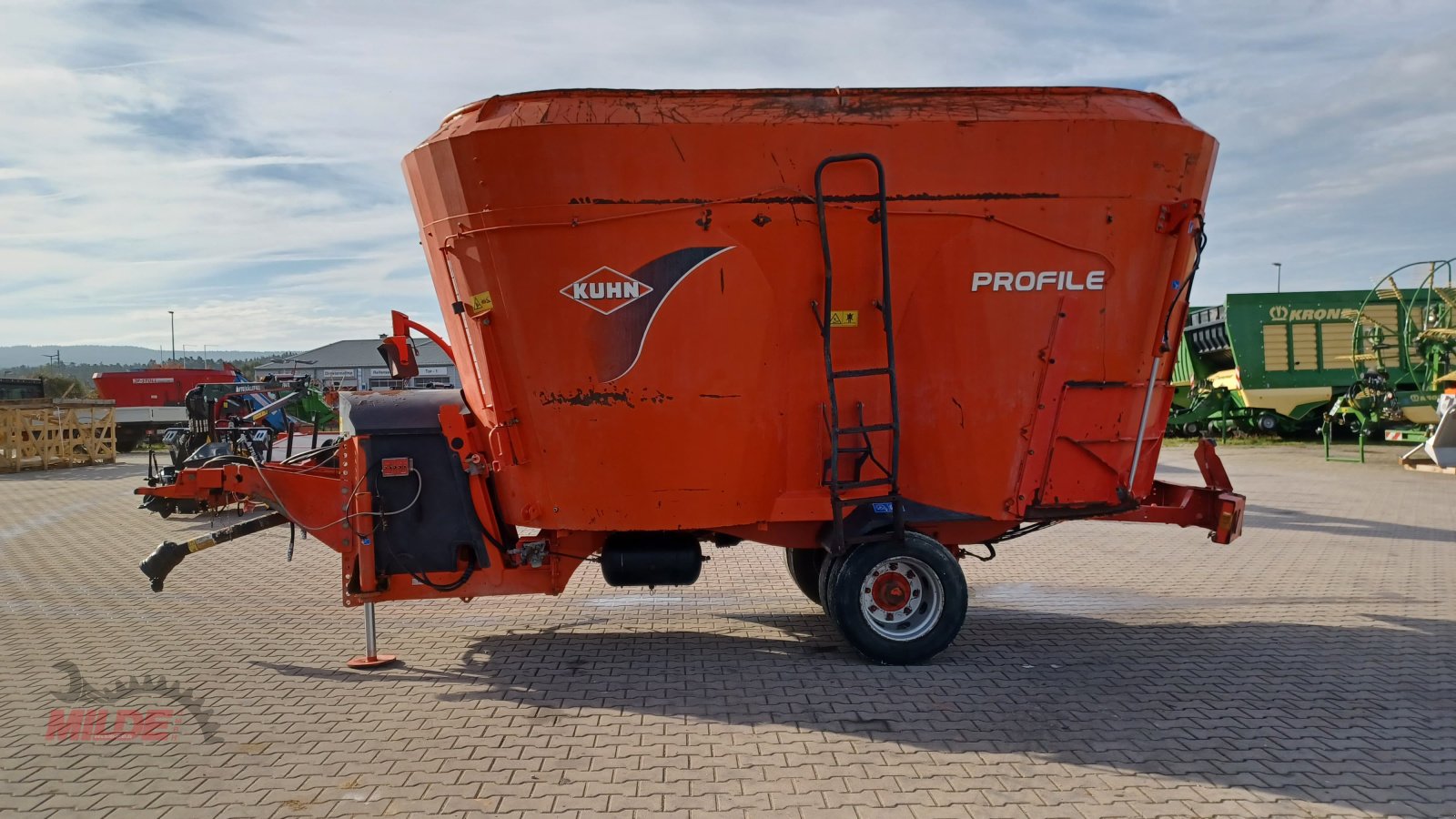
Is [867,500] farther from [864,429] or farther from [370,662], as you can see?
[370,662]

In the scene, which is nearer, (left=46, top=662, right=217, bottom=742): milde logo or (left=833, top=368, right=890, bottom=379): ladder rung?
(left=46, top=662, right=217, bottom=742): milde logo

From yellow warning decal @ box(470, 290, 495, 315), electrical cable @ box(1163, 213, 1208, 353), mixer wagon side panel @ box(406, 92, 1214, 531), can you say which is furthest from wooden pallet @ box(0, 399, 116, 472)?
electrical cable @ box(1163, 213, 1208, 353)

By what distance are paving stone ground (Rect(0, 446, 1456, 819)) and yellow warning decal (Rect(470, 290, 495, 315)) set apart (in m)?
2.19

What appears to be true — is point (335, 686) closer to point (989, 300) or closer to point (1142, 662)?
point (989, 300)

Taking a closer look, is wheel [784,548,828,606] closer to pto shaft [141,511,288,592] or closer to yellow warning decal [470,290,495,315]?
yellow warning decal [470,290,495,315]

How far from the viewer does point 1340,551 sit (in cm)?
962

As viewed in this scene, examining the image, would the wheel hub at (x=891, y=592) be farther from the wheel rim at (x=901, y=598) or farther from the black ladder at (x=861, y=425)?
the black ladder at (x=861, y=425)

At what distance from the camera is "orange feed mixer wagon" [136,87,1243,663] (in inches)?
210

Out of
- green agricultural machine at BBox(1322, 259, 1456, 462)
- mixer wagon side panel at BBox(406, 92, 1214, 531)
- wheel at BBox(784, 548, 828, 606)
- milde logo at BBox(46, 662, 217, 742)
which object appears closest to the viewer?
milde logo at BBox(46, 662, 217, 742)

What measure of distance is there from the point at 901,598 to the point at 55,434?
23.8 meters

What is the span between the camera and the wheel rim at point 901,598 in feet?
19.0

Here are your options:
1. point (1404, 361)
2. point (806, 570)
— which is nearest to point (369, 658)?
point (806, 570)

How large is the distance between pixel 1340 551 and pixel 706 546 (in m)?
6.56

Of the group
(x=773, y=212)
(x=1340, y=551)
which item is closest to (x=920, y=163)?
(x=773, y=212)
